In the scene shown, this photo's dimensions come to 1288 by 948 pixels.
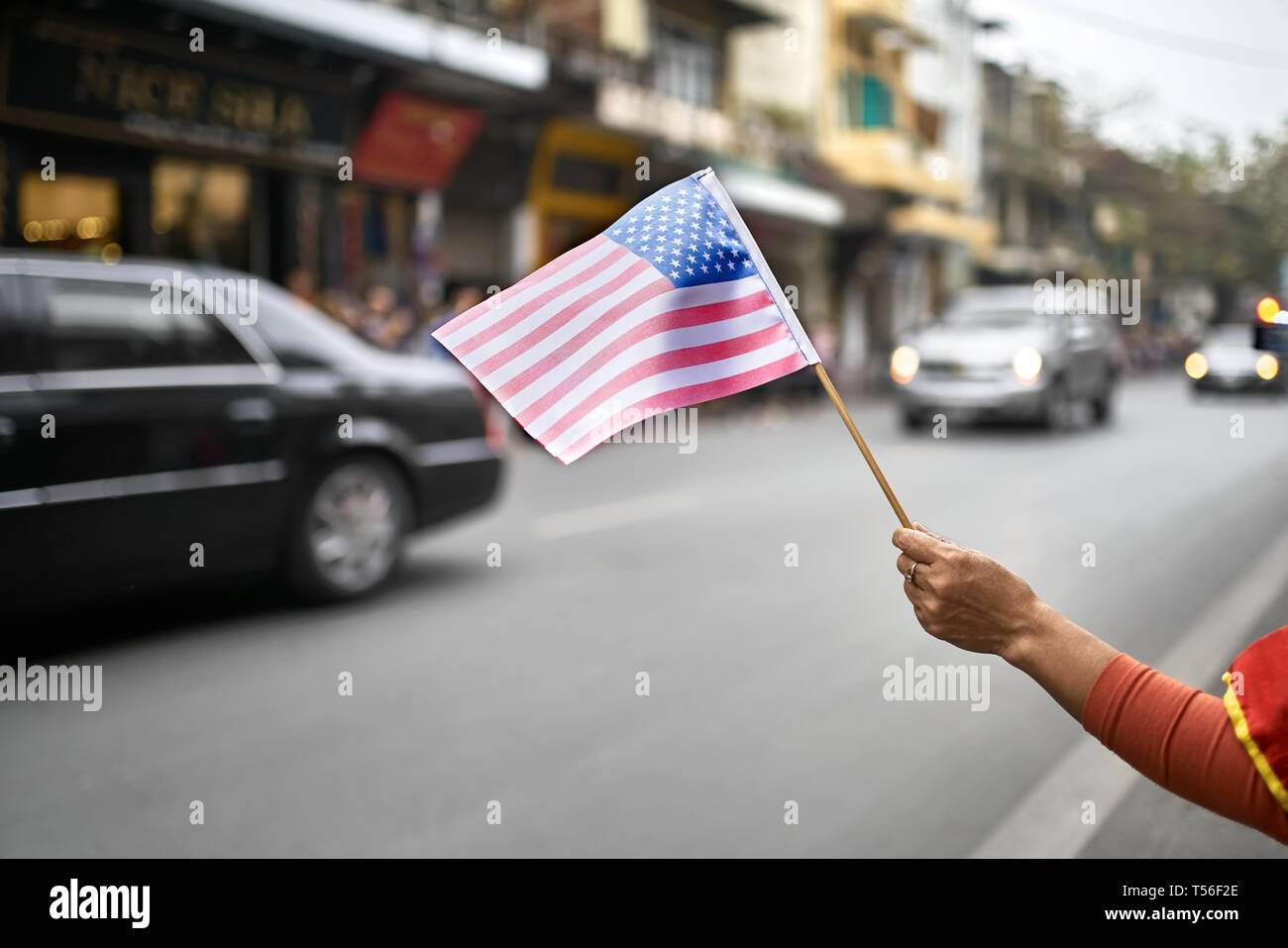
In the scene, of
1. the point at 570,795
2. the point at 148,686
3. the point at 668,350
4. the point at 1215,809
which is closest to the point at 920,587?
the point at 1215,809

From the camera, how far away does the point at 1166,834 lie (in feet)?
11.1

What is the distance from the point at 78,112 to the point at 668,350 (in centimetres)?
1251

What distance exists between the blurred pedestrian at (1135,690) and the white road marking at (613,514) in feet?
22.6

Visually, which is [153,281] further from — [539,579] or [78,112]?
[78,112]

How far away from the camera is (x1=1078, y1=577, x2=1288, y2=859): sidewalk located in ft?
10.7

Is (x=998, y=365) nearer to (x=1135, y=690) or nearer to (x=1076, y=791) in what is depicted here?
(x=1076, y=791)

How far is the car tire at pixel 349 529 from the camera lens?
6176mm

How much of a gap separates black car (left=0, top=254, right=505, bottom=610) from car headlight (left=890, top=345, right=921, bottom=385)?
10404 mm

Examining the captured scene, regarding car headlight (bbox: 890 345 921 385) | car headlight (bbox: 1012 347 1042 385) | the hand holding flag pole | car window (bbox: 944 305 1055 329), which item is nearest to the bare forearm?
the hand holding flag pole

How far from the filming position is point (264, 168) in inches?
609

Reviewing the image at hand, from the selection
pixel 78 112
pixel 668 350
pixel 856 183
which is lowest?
pixel 668 350

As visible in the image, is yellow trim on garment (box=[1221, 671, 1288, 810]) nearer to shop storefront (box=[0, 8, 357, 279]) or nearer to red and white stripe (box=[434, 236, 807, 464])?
red and white stripe (box=[434, 236, 807, 464])

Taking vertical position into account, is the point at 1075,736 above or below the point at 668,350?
below

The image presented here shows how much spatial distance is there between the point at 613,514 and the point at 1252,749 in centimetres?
813
